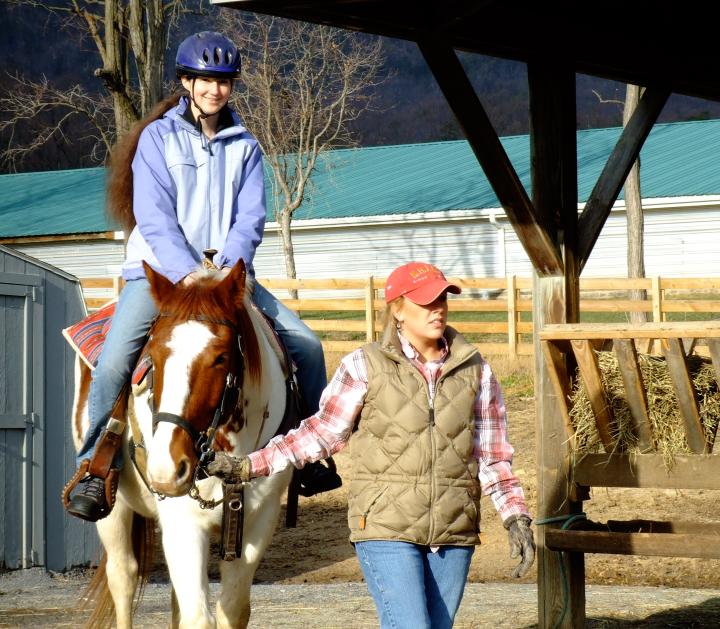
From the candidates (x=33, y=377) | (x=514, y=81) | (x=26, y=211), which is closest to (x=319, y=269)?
(x=26, y=211)

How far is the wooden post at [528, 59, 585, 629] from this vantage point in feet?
20.6

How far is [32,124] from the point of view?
3238 inches

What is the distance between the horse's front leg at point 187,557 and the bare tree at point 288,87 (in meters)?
23.5

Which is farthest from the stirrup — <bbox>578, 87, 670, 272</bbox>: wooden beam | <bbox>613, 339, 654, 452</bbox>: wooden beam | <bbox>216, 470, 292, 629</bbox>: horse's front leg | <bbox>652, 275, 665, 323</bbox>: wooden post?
<bbox>652, 275, 665, 323</bbox>: wooden post

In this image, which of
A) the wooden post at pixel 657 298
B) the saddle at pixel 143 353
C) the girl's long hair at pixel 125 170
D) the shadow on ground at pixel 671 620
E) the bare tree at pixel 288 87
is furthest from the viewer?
the bare tree at pixel 288 87

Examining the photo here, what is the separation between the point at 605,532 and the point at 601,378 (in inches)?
34.0

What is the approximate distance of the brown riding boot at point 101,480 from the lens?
535cm

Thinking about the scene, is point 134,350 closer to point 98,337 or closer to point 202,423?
point 98,337

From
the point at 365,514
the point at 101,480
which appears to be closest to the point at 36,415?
the point at 101,480

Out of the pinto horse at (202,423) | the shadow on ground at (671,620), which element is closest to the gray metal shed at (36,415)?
the pinto horse at (202,423)

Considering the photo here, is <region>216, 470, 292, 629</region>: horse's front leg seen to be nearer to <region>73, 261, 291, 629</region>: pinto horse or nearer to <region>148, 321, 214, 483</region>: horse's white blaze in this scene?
<region>73, 261, 291, 629</region>: pinto horse

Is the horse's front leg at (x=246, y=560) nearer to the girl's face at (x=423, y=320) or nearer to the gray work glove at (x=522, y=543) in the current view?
the girl's face at (x=423, y=320)

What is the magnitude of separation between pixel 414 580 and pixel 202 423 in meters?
0.97

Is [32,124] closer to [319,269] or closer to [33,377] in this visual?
[319,269]
